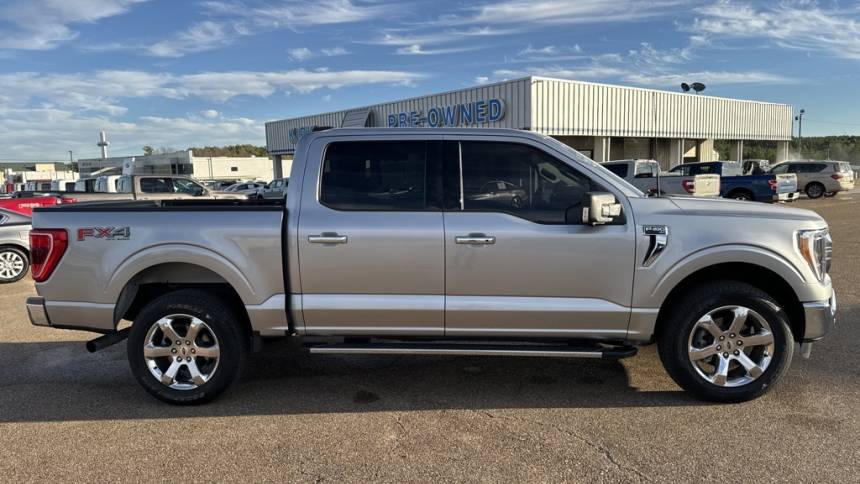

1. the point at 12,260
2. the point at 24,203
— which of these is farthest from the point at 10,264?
the point at 24,203

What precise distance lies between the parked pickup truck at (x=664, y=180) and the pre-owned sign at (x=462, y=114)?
8.08m

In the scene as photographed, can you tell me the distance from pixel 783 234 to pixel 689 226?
645 millimetres

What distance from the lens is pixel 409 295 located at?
3986 millimetres

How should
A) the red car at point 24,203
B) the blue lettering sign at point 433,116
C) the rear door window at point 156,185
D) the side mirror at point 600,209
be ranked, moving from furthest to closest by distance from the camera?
1. the blue lettering sign at point 433,116
2. the rear door window at point 156,185
3. the red car at point 24,203
4. the side mirror at point 600,209

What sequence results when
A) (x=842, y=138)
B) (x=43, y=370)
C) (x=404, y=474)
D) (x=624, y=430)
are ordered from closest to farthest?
(x=404, y=474) < (x=624, y=430) < (x=43, y=370) < (x=842, y=138)

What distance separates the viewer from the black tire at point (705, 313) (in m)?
3.88

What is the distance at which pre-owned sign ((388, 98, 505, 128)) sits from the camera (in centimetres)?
2494

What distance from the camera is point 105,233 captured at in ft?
13.3

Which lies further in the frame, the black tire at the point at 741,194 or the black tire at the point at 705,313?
the black tire at the point at 741,194

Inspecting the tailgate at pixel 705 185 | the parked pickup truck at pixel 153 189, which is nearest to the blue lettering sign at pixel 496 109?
the tailgate at pixel 705 185

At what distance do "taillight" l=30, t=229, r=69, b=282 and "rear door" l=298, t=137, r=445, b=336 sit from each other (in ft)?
5.64

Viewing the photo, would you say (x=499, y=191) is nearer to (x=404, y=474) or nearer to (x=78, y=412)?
(x=404, y=474)

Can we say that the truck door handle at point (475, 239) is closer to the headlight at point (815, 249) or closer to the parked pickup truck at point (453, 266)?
the parked pickup truck at point (453, 266)

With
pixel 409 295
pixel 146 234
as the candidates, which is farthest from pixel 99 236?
pixel 409 295
